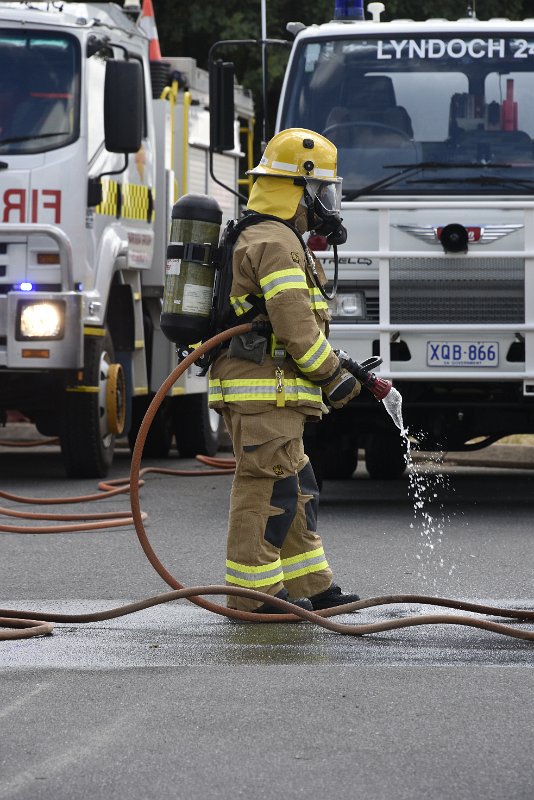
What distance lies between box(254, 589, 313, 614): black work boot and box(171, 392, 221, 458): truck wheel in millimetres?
7726

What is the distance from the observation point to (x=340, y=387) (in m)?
6.73

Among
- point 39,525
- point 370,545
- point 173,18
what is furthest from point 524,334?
point 173,18

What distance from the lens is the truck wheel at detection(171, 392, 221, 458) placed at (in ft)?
47.8

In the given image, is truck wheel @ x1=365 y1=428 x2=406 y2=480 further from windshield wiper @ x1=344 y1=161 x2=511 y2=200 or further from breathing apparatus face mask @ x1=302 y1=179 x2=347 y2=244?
breathing apparatus face mask @ x1=302 y1=179 x2=347 y2=244

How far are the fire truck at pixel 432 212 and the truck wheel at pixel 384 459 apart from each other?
103cm

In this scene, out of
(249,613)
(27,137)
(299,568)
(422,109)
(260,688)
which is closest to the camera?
(260,688)

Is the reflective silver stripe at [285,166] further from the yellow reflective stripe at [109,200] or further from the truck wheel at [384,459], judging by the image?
the yellow reflective stripe at [109,200]

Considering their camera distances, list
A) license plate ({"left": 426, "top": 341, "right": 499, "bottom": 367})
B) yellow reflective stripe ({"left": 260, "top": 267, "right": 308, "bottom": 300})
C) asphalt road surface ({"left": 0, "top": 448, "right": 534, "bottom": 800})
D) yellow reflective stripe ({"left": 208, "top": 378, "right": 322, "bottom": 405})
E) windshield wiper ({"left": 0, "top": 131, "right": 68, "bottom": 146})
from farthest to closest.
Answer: windshield wiper ({"left": 0, "top": 131, "right": 68, "bottom": 146}), license plate ({"left": 426, "top": 341, "right": 499, "bottom": 367}), yellow reflective stripe ({"left": 208, "top": 378, "right": 322, "bottom": 405}), yellow reflective stripe ({"left": 260, "top": 267, "right": 308, "bottom": 300}), asphalt road surface ({"left": 0, "top": 448, "right": 534, "bottom": 800})

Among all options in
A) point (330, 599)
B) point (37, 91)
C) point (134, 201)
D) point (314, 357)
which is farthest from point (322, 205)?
point (134, 201)

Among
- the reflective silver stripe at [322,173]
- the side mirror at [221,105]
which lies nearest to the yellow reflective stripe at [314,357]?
the reflective silver stripe at [322,173]

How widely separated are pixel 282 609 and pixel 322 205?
5.13 feet

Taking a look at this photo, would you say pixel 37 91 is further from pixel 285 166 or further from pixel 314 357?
pixel 314 357

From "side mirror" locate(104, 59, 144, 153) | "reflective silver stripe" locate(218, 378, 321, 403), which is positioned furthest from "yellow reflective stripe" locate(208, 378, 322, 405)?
"side mirror" locate(104, 59, 144, 153)

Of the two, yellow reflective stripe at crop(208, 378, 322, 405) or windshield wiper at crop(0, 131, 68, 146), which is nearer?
yellow reflective stripe at crop(208, 378, 322, 405)
